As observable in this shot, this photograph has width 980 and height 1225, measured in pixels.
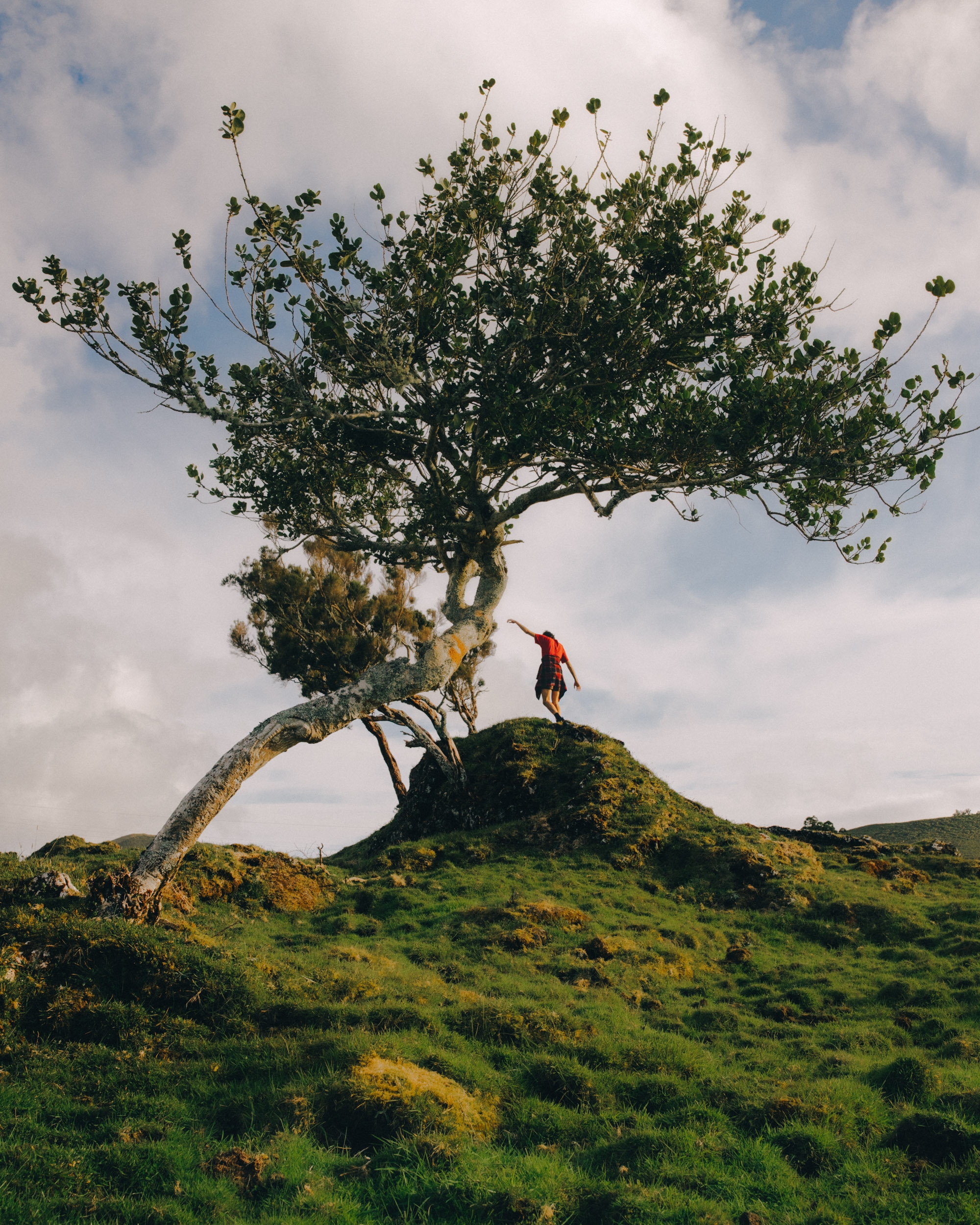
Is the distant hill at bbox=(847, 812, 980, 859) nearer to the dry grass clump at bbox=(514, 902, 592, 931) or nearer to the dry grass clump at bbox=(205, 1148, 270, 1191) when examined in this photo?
the dry grass clump at bbox=(514, 902, 592, 931)

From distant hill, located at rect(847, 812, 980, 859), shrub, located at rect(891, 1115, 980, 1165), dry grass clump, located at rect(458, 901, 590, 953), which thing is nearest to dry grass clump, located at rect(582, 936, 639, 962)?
dry grass clump, located at rect(458, 901, 590, 953)

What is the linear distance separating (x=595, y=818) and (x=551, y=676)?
4729 mm

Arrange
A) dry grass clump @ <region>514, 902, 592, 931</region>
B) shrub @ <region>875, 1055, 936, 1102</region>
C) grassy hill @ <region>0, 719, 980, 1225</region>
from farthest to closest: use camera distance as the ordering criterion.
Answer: dry grass clump @ <region>514, 902, 592, 931</region>, shrub @ <region>875, 1055, 936, 1102</region>, grassy hill @ <region>0, 719, 980, 1225</region>

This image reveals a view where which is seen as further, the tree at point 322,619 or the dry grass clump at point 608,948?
the tree at point 322,619

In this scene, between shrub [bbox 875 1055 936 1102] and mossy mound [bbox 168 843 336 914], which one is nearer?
shrub [bbox 875 1055 936 1102]

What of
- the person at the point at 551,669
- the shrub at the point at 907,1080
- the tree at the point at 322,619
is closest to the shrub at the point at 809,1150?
A: the shrub at the point at 907,1080

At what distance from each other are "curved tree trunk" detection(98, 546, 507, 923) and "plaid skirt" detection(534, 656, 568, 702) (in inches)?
272

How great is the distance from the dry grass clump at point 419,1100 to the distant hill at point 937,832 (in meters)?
26.3

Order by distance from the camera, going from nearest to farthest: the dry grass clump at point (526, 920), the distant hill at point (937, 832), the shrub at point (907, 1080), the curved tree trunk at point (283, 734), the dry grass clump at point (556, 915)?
the shrub at point (907, 1080), the curved tree trunk at point (283, 734), the dry grass clump at point (526, 920), the dry grass clump at point (556, 915), the distant hill at point (937, 832)

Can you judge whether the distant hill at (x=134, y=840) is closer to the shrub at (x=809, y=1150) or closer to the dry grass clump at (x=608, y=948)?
the dry grass clump at (x=608, y=948)

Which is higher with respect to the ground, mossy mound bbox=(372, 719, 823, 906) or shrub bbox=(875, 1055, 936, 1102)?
mossy mound bbox=(372, 719, 823, 906)

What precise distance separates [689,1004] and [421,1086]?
6.13 metres

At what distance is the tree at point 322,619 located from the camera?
3141 centimetres

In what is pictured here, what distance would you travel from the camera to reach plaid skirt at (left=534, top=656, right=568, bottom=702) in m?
24.2
